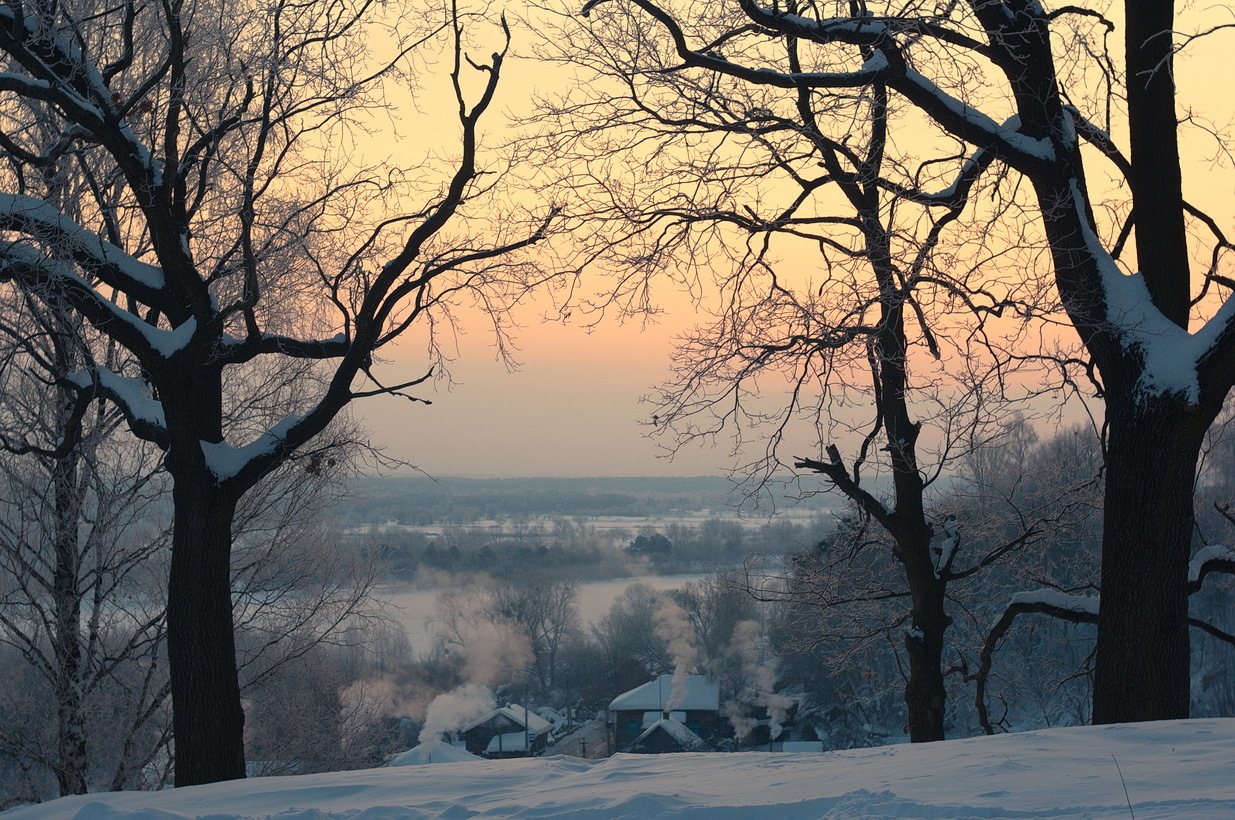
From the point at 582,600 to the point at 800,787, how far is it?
75.4 m

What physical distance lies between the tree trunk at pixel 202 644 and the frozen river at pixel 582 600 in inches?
2207

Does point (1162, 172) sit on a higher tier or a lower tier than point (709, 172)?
lower

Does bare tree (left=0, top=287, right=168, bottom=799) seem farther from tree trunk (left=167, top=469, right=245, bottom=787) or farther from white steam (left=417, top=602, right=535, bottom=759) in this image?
white steam (left=417, top=602, right=535, bottom=759)

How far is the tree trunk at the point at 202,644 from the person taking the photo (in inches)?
300

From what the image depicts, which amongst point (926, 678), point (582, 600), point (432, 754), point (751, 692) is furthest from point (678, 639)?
point (926, 678)

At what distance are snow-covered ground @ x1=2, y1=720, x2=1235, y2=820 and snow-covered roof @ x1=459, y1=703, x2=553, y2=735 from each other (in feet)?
130

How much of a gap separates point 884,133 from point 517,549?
8331 centimetres

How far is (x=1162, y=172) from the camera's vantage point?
7.41m

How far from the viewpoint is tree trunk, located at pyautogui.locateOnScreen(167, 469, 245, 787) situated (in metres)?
7.61

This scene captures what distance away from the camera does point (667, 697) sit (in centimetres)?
4959

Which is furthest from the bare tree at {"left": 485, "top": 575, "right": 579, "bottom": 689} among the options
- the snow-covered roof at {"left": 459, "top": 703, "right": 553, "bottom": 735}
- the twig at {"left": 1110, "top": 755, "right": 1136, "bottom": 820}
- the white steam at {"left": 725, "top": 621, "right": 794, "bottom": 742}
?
the twig at {"left": 1110, "top": 755, "right": 1136, "bottom": 820}

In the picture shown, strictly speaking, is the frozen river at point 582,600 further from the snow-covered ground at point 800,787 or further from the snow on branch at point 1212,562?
the snow-covered ground at point 800,787

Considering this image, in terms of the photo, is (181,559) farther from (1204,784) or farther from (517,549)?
(517,549)

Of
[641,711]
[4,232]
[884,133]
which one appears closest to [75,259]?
[4,232]
